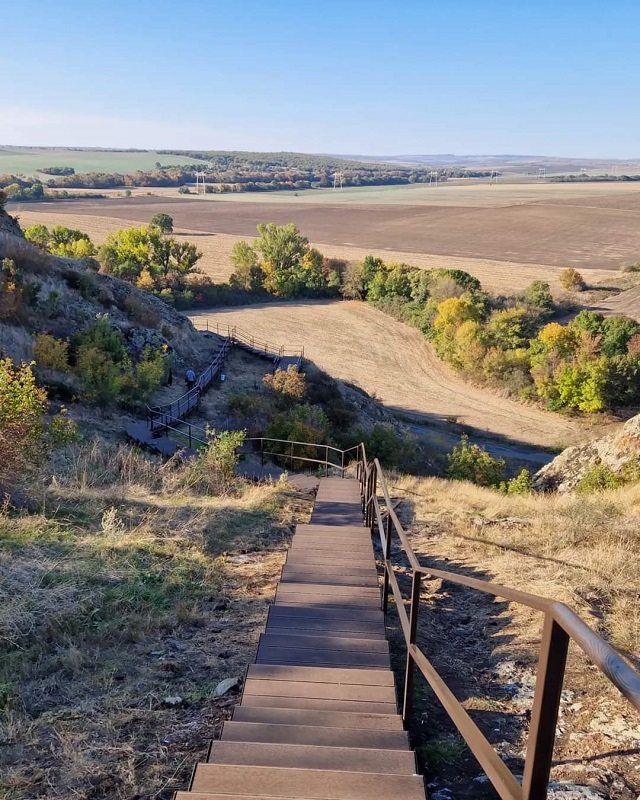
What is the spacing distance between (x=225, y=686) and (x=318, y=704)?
1.17m

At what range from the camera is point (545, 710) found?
2080 mm

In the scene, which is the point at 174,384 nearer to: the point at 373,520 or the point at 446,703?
the point at 373,520

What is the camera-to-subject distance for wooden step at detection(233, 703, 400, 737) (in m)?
4.08

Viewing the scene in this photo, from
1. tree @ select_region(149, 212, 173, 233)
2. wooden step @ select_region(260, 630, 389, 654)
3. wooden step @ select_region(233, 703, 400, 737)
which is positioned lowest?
wooden step @ select_region(260, 630, 389, 654)

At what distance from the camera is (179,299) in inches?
2159

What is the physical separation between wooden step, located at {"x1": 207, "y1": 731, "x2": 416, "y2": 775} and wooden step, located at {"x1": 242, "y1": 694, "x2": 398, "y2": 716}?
0.71 meters

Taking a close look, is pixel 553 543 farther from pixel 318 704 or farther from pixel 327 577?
pixel 318 704

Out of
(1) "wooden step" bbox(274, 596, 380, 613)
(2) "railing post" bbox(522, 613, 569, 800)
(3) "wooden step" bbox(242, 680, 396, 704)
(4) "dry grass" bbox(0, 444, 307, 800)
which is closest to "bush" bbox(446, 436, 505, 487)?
→ (4) "dry grass" bbox(0, 444, 307, 800)

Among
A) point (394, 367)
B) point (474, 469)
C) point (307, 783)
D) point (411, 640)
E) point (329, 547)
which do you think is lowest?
point (394, 367)

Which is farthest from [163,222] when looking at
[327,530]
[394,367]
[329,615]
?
[329,615]

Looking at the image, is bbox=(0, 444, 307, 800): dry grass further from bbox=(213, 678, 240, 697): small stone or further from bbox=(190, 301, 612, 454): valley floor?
bbox=(190, 301, 612, 454): valley floor

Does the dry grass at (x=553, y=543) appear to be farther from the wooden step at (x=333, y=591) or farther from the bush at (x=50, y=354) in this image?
the bush at (x=50, y=354)

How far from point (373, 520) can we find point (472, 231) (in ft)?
366

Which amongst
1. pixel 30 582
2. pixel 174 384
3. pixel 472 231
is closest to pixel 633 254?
pixel 472 231
